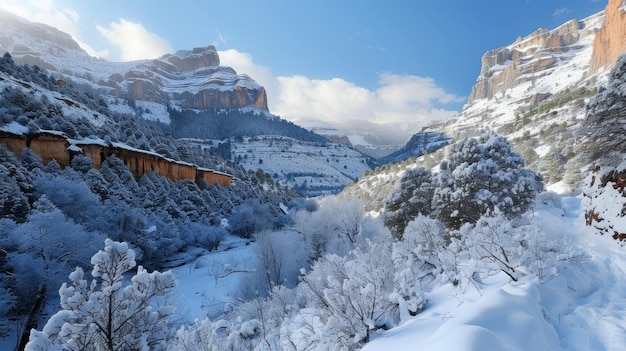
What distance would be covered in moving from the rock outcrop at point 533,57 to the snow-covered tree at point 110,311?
196 metres

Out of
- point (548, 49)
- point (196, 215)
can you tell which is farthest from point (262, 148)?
point (548, 49)

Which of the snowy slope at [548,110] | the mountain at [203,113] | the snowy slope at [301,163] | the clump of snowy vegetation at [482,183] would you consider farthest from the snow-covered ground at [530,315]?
the mountain at [203,113]

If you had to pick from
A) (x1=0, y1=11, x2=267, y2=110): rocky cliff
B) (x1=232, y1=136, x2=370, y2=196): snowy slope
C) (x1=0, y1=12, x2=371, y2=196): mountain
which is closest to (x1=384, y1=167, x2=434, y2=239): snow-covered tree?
(x1=232, y1=136, x2=370, y2=196): snowy slope

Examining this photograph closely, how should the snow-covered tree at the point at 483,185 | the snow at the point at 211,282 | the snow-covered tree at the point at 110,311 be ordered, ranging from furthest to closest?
the snow at the point at 211,282, the snow-covered tree at the point at 483,185, the snow-covered tree at the point at 110,311

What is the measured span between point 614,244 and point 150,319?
39.8 feet

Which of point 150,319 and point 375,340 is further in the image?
point 150,319

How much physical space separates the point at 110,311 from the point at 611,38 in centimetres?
14079

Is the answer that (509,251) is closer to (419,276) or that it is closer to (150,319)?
(419,276)

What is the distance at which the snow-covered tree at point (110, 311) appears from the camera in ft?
15.4

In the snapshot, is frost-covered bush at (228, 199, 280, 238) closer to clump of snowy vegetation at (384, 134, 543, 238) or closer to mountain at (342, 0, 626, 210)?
mountain at (342, 0, 626, 210)

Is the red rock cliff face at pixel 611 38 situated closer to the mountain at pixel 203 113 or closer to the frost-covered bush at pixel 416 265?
the mountain at pixel 203 113

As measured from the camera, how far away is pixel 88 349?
5031 mm

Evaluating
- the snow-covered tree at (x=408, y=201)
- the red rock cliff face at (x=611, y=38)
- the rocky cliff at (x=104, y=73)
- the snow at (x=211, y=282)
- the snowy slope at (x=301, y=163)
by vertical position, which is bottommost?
the snow at (x=211, y=282)

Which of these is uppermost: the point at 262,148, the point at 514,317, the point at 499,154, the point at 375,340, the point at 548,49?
the point at 548,49
